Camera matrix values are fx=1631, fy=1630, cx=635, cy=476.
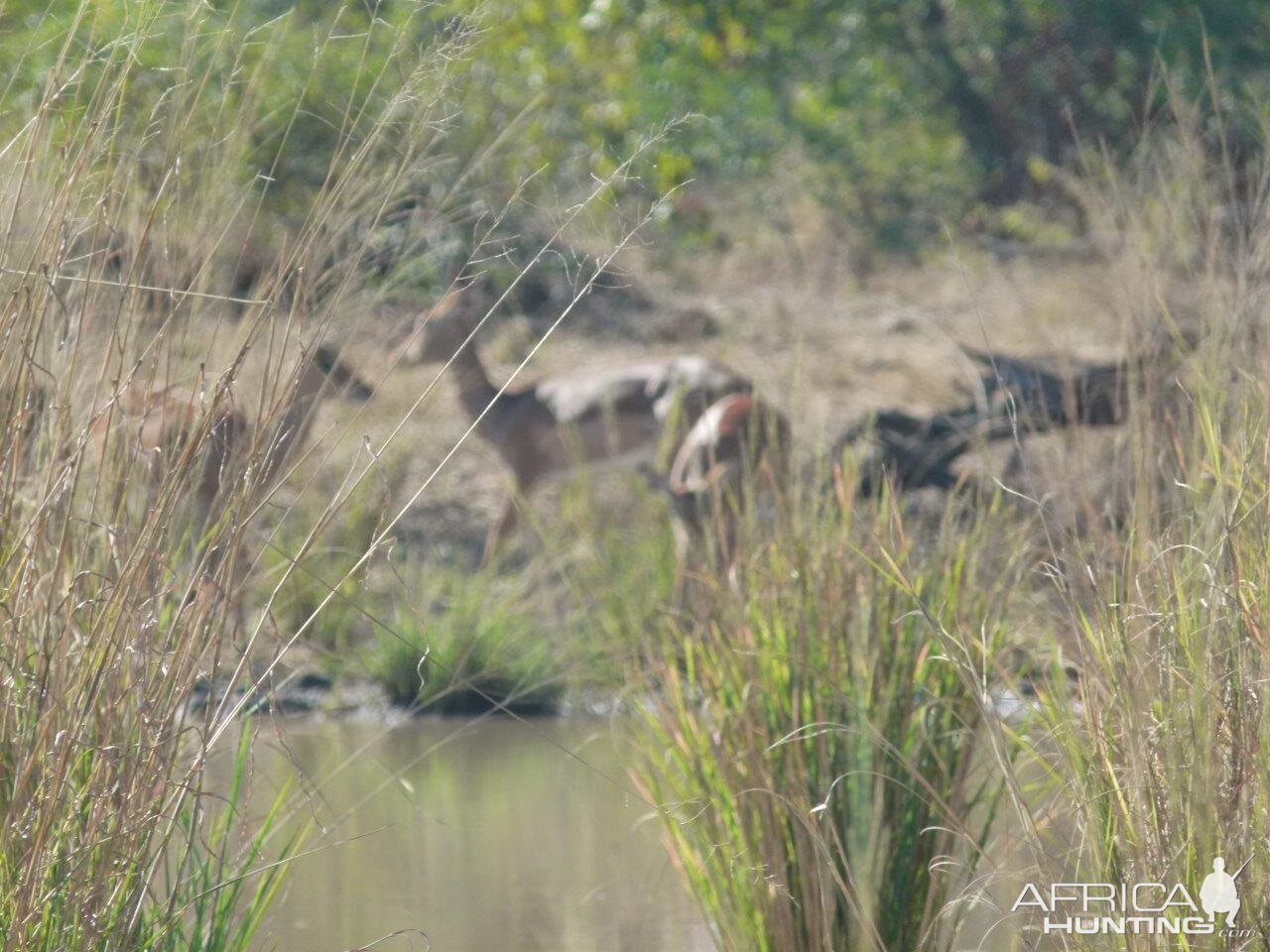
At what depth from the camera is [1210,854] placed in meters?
1.82

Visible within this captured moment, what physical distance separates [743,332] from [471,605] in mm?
6594

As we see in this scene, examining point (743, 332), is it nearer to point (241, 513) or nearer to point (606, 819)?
point (606, 819)

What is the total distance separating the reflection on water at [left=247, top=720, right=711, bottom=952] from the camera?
3.62m

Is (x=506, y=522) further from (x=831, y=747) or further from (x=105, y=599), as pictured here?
(x=105, y=599)

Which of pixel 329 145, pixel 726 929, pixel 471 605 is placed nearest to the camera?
pixel 726 929

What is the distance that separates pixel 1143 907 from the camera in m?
1.87

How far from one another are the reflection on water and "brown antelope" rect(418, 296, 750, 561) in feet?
6.71

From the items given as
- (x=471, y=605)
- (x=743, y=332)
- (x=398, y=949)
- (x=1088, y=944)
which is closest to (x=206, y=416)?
(x=1088, y=944)

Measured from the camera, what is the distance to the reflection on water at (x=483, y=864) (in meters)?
3.62

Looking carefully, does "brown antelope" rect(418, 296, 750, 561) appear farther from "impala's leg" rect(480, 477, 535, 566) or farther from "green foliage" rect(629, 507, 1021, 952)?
"green foliage" rect(629, 507, 1021, 952)

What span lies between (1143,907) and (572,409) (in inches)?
236

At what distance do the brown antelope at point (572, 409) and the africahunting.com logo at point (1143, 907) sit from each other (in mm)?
5036

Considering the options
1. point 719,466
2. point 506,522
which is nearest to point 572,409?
point 506,522

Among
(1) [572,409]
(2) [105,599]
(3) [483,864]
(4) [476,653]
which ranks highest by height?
(2) [105,599]
